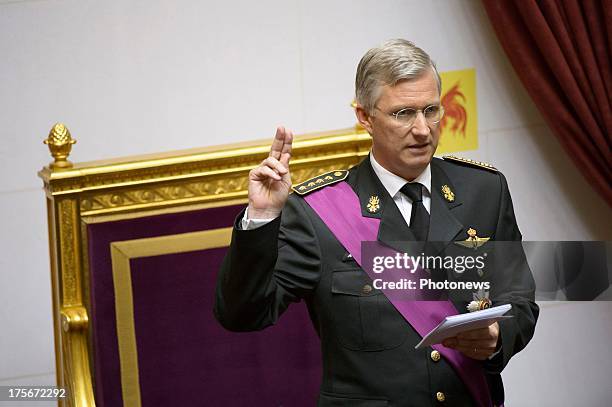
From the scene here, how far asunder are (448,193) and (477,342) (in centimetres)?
39

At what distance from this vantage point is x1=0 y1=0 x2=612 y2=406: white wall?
3.88 metres

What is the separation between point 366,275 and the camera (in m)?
2.51

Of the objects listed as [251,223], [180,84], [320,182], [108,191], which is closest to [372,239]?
[320,182]

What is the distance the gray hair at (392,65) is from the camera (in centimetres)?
245

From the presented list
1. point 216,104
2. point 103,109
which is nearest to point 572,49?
point 216,104

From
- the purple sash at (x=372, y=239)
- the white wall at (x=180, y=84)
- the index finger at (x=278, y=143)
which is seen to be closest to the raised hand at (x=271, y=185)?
the index finger at (x=278, y=143)

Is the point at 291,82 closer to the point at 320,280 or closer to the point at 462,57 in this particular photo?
the point at 462,57

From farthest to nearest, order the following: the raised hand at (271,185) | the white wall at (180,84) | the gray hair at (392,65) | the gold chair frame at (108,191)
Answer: the white wall at (180,84)
the gold chair frame at (108,191)
the gray hair at (392,65)
the raised hand at (271,185)

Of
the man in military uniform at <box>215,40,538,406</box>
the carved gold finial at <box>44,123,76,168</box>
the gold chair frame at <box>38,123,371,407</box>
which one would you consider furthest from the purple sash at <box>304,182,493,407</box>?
the carved gold finial at <box>44,123,76,168</box>

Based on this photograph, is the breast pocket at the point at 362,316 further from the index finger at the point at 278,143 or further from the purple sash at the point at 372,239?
the index finger at the point at 278,143

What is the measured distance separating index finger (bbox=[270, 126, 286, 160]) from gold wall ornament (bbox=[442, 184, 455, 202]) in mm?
428

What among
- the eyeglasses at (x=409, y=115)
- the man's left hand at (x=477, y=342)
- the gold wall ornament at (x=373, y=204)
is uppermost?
the eyeglasses at (x=409, y=115)

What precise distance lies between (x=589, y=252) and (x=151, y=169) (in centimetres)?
136

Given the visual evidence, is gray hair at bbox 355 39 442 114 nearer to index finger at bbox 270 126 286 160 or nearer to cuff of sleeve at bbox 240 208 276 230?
index finger at bbox 270 126 286 160
